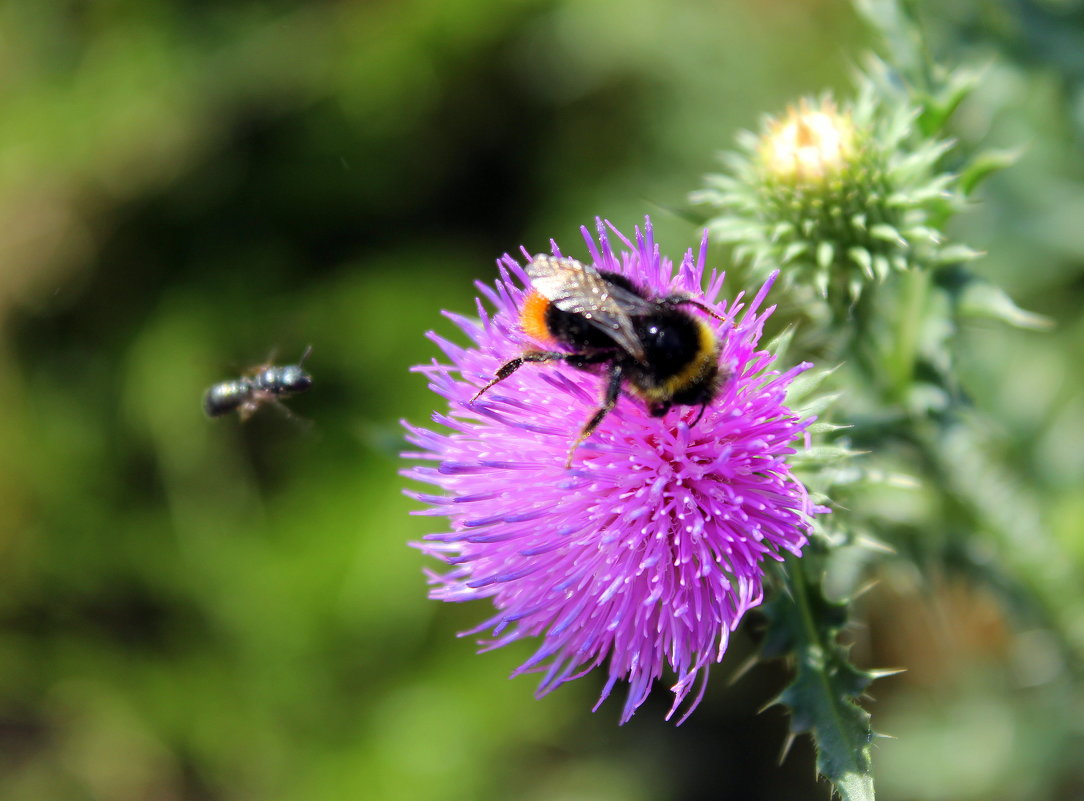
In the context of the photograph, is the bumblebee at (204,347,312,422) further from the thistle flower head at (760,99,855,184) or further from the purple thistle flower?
the thistle flower head at (760,99,855,184)

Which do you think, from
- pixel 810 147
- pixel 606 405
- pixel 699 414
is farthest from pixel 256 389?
pixel 810 147

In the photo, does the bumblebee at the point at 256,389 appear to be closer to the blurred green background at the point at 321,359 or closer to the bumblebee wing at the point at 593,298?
the bumblebee wing at the point at 593,298

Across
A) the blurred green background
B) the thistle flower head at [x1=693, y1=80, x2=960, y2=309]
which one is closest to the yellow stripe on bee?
the thistle flower head at [x1=693, y1=80, x2=960, y2=309]

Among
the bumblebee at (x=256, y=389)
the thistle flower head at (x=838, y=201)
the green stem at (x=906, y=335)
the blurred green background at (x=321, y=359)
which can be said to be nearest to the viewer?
the thistle flower head at (x=838, y=201)

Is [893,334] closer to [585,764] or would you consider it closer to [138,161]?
[585,764]

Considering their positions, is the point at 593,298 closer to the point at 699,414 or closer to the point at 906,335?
the point at 699,414

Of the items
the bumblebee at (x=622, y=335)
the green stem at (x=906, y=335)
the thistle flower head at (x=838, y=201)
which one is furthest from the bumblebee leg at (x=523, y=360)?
the green stem at (x=906, y=335)
